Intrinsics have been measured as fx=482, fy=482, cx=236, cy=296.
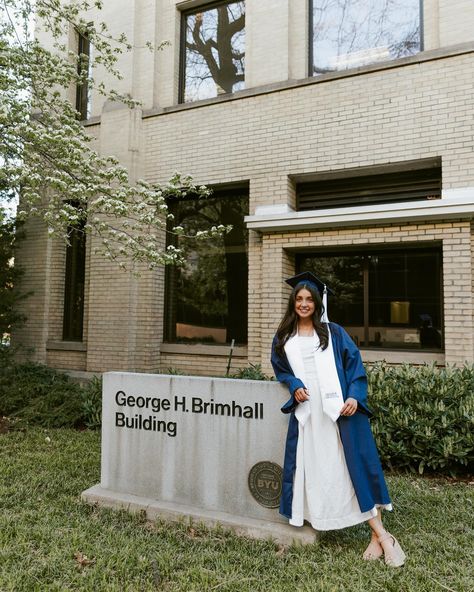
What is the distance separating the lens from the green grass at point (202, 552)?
3164mm

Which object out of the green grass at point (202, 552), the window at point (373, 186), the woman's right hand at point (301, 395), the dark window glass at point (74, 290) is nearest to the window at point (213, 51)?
the window at point (373, 186)

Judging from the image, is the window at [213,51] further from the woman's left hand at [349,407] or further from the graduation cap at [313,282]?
the woman's left hand at [349,407]

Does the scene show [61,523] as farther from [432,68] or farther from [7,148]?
[432,68]

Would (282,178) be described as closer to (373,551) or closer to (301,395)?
(301,395)

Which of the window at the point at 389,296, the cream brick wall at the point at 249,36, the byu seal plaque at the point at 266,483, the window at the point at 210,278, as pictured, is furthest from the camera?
the window at the point at 210,278

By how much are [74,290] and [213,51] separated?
5666 millimetres

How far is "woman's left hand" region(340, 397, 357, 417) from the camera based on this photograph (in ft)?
11.6

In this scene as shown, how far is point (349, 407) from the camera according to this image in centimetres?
354

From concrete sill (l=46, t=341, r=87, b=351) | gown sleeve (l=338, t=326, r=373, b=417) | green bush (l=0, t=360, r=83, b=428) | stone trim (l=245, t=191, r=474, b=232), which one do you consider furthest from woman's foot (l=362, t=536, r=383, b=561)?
concrete sill (l=46, t=341, r=87, b=351)

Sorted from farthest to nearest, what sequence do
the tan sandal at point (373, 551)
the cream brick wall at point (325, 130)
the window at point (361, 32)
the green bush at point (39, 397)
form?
the window at point (361, 32)
the green bush at point (39, 397)
the cream brick wall at point (325, 130)
the tan sandal at point (373, 551)

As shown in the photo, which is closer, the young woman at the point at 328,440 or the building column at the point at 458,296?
the young woman at the point at 328,440

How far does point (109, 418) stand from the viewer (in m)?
4.64

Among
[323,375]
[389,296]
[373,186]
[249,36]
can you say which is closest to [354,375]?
[323,375]

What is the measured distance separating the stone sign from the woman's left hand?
52 cm
